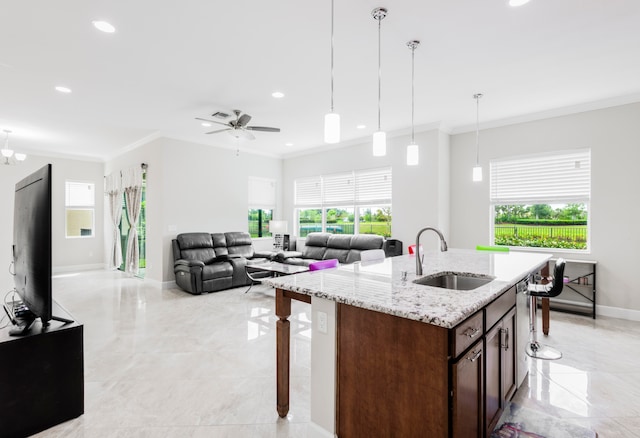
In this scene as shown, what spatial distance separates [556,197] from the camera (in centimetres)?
477

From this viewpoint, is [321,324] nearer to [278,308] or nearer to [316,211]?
[278,308]

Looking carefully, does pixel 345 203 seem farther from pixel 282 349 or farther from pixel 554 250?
pixel 282 349

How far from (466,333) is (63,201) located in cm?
949

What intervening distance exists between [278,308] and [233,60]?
8.45ft

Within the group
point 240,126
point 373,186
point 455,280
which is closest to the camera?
point 455,280

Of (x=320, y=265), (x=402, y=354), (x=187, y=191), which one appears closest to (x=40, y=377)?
(x=320, y=265)

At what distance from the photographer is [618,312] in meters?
4.26

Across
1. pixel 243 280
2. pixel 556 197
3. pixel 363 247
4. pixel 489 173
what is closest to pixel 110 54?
pixel 243 280

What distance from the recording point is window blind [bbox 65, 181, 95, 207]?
314 inches

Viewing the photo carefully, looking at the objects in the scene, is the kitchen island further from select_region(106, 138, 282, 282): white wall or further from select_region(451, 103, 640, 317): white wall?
select_region(106, 138, 282, 282): white wall

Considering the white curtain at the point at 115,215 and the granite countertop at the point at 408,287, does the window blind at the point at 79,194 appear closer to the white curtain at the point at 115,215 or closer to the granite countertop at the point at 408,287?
the white curtain at the point at 115,215

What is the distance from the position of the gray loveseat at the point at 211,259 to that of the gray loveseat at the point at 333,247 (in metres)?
0.67

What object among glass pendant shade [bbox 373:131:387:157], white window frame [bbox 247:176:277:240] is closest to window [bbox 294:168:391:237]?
white window frame [bbox 247:176:277:240]

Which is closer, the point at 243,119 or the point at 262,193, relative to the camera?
the point at 243,119
